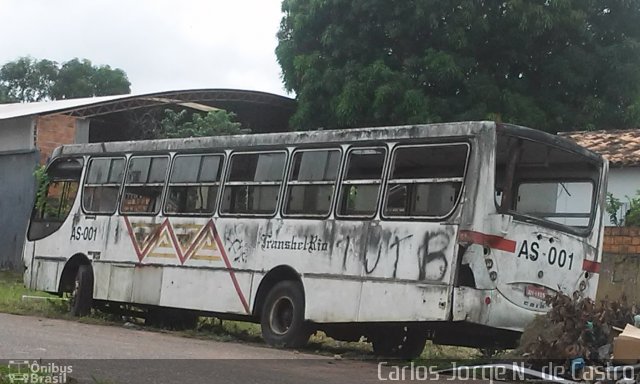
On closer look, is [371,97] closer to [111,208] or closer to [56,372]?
[111,208]

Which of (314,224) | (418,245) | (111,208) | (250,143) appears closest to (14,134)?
(111,208)

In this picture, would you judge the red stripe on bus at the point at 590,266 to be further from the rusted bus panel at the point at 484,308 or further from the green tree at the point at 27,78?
the green tree at the point at 27,78

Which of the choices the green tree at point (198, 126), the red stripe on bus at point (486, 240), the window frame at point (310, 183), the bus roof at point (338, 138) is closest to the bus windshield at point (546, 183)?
the bus roof at point (338, 138)

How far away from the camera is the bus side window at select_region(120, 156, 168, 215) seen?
13492mm

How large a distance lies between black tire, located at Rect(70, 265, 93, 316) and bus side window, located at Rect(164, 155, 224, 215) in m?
2.00

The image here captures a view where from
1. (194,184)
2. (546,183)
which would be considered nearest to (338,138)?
(546,183)

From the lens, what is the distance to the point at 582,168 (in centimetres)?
1075

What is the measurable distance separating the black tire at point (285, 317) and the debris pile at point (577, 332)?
3.16m

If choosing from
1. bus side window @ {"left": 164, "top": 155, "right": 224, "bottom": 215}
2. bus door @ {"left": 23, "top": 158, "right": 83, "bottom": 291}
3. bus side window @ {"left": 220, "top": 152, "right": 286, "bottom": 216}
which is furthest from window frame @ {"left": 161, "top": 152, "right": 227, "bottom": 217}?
bus door @ {"left": 23, "top": 158, "right": 83, "bottom": 291}

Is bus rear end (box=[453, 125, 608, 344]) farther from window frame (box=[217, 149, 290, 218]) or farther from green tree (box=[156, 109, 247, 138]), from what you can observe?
green tree (box=[156, 109, 247, 138])

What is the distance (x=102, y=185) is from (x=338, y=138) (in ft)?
16.1

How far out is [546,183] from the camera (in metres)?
10.5

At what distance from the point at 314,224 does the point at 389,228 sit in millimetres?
1168

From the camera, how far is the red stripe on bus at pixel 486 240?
9352 mm
